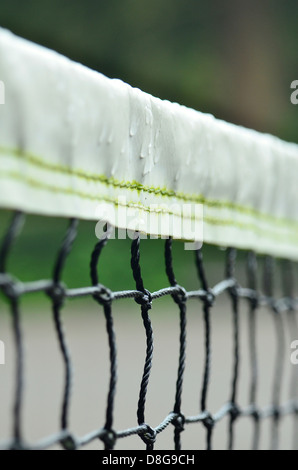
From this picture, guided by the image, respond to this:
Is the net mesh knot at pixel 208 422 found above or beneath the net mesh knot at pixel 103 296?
beneath

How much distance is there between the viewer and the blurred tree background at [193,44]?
6539 millimetres

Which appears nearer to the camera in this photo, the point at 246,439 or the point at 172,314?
the point at 246,439

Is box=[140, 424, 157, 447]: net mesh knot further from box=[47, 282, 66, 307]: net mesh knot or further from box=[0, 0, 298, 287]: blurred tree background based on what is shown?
box=[0, 0, 298, 287]: blurred tree background

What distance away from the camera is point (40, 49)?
0.45 meters

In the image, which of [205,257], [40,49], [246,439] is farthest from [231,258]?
[205,257]

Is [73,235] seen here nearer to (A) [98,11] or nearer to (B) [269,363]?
(B) [269,363]

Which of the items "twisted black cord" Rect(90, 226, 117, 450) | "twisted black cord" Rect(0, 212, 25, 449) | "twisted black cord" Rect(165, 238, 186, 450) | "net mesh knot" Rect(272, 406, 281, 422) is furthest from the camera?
"net mesh knot" Rect(272, 406, 281, 422)

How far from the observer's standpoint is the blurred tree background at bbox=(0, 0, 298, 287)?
6.54 meters

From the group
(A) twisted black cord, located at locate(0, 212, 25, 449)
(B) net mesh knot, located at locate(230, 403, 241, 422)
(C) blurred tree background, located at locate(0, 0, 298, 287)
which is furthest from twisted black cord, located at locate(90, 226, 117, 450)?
(C) blurred tree background, located at locate(0, 0, 298, 287)

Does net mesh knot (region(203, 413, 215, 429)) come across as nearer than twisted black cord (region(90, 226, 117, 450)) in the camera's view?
No

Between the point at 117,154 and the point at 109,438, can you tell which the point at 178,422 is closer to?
the point at 109,438

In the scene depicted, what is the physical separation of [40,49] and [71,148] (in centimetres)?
6

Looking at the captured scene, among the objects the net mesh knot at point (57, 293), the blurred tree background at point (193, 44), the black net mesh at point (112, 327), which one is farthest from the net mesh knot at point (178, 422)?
the blurred tree background at point (193, 44)

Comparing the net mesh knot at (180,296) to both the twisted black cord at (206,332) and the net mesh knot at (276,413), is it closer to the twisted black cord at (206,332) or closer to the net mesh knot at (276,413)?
the twisted black cord at (206,332)
